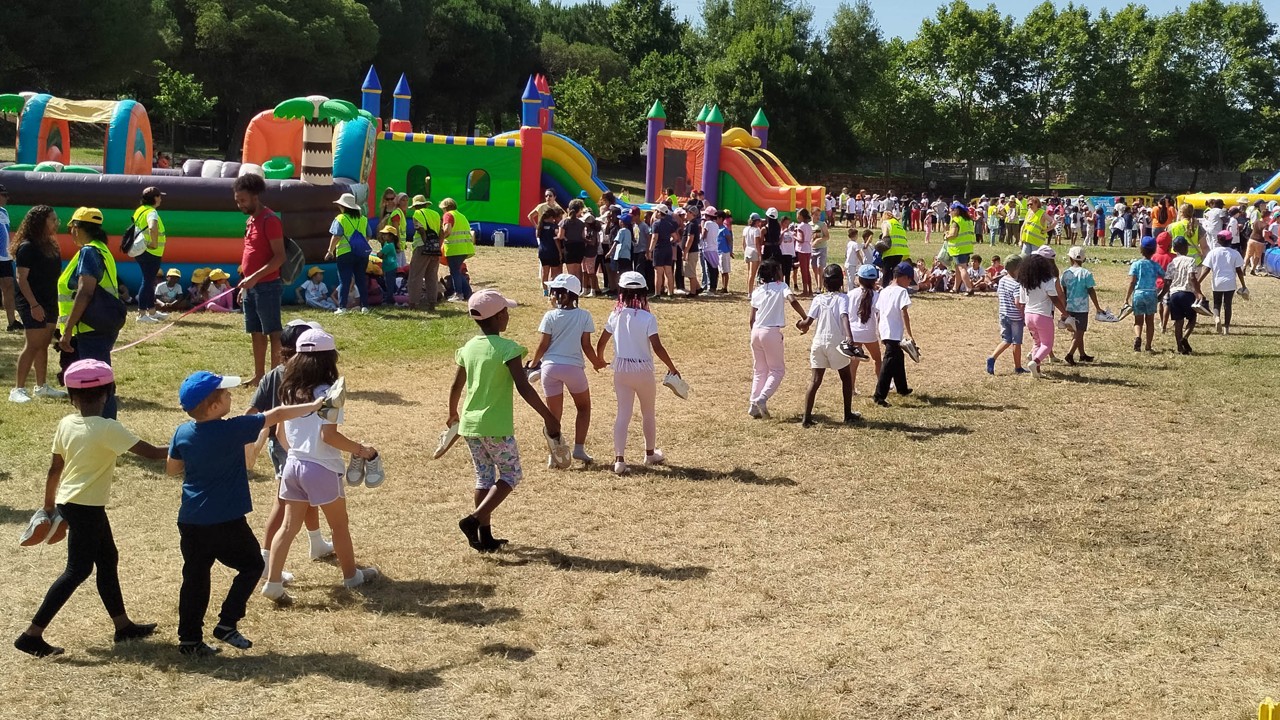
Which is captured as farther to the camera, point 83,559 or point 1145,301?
point 1145,301

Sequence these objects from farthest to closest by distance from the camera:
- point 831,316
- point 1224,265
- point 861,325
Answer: point 1224,265, point 861,325, point 831,316

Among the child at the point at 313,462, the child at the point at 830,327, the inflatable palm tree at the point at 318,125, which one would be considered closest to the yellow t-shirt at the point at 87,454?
the child at the point at 313,462

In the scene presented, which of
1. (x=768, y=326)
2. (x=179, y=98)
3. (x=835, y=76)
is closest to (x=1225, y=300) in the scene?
(x=768, y=326)

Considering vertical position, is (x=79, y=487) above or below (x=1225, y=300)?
below

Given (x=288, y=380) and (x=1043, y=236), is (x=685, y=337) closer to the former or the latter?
(x=1043, y=236)

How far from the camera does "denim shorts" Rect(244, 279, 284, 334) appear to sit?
11.3m

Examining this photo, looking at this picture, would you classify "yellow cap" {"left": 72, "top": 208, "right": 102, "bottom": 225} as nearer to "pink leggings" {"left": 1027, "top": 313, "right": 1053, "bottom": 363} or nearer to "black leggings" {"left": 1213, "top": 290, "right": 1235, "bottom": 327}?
"pink leggings" {"left": 1027, "top": 313, "right": 1053, "bottom": 363}

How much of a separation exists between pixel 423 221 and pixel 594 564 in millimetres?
10659

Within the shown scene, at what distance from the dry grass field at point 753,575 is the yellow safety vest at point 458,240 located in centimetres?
526

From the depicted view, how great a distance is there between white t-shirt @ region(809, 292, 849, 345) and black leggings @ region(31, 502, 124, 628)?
6583mm

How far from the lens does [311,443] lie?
6.89m

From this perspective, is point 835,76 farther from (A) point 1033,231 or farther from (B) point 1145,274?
(B) point 1145,274

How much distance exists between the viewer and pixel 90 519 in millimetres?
6254

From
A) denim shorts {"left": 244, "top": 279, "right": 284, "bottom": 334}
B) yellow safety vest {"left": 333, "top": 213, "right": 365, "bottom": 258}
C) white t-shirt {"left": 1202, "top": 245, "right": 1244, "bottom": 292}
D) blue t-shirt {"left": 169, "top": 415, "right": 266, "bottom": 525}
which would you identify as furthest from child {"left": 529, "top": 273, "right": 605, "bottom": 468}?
white t-shirt {"left": 1202, "top": 245, "right": 1244, "bottom": 292}
